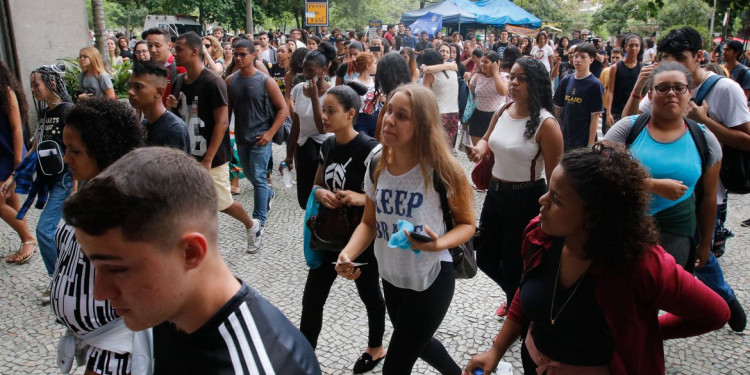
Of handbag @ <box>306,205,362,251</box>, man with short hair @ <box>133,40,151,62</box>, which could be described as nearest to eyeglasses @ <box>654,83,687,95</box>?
handbag @ <box>306,205,362,251</box>

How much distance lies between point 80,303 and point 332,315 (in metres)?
2.26

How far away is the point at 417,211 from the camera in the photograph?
2.64 meters

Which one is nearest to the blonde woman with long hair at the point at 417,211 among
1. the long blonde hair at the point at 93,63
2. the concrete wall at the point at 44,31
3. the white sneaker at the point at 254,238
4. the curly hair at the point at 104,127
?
the curly hair at the point at 104,127

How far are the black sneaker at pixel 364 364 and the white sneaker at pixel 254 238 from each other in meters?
2.26

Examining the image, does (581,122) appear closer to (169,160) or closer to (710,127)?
(710,127)

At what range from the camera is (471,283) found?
472cm

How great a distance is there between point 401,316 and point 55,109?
3738mm

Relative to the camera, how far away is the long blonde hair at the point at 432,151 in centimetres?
263

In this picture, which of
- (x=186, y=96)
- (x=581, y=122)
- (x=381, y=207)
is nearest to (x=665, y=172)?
(x=381, y=207)

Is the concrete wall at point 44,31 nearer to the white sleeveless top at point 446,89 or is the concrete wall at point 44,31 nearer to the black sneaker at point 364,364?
the white sleeveless top at point 446,89

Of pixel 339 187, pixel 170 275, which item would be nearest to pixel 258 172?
pixel 339 187

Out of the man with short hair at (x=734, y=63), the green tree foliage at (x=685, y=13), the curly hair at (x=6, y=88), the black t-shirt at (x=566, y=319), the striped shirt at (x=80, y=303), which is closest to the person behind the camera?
the black t-shirt at (x=566, y=319)

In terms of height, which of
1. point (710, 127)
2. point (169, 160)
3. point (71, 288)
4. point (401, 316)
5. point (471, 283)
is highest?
point (169, 160)

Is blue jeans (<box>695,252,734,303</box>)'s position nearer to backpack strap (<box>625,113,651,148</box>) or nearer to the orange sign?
backpack strap (<box>625,113,651,148</box>)
